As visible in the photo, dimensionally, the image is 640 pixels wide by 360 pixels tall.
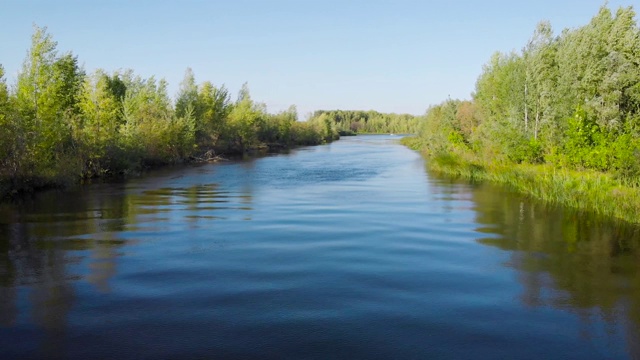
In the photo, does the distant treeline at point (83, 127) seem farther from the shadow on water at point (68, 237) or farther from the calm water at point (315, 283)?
the calm water at point (315, 283)

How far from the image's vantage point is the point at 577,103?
31.7 meters

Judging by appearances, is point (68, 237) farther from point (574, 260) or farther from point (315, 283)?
point (574, 260)

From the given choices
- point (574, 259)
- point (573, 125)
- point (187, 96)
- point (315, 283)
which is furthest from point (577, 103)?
point (187, 96)

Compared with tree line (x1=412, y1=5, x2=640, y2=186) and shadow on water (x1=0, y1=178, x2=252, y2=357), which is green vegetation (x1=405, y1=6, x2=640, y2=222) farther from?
shadow on water (x1=0, y1=178, x2=252, y2=357)

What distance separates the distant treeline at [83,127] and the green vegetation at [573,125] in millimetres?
25278

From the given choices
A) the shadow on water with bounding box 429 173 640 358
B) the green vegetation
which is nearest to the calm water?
the shadow on water with bounding box 429 173 640 358

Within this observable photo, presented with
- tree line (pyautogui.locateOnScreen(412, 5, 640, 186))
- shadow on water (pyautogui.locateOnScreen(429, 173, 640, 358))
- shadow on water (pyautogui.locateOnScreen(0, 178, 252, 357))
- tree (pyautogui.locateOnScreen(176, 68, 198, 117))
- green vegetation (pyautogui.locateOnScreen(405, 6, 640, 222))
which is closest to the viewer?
shadow on water (pyautogui.locateOnScreen(0, 178, 252, 357))

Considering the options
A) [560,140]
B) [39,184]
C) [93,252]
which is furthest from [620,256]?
[39,184]

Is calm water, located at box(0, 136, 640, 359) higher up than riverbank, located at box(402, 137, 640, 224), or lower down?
lower down

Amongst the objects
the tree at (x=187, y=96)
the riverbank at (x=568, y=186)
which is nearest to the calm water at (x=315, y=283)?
the riverbank at (x=568, y=186)

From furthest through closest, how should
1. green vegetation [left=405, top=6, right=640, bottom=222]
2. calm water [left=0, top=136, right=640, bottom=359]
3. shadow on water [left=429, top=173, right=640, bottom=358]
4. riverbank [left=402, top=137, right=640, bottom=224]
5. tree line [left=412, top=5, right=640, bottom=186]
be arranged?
tree line [left=412, top=5, right=640, bottom=186], green vegetation [left=405, top=6, right=640, bottom=222], riverbank [left=402, top=137, right=640, bottom=224], shadow on water [left=429, top=173, right=640, bottom=358], calm water [left=0, top=136, right=640, bottom=359]

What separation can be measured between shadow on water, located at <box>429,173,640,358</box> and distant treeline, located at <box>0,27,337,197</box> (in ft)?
73.1

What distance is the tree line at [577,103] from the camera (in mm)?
27734

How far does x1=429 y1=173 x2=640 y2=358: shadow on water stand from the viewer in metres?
9.32
